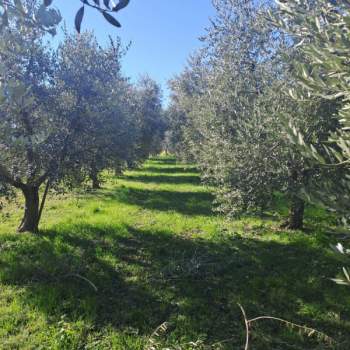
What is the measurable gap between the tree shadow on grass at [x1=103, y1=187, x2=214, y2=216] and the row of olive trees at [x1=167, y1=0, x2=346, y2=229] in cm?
470

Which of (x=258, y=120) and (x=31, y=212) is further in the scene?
(x=31, y=212)

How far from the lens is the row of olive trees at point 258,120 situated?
1062cm

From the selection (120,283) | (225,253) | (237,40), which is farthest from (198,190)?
(120,283)

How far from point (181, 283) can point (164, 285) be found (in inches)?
16.8

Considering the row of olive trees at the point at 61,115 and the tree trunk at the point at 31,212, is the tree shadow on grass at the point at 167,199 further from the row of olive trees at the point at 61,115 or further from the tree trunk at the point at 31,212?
the tree trunk at the point at 31,212

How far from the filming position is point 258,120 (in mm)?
10969

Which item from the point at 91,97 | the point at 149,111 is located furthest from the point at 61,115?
the point at 149,111

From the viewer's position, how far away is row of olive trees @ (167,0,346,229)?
1062 cm

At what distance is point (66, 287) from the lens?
28.7ft

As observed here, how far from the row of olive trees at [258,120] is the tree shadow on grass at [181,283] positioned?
187 cm

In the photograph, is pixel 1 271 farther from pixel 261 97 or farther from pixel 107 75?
pixel 261 97

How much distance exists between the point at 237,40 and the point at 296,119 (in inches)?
250

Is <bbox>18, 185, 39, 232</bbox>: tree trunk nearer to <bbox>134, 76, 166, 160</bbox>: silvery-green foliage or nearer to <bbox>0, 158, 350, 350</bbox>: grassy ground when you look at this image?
<bbox>0, 158, 350, 350</bbox>: grassy ground

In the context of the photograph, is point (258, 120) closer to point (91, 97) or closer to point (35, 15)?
point (91, 97)
